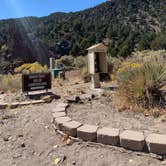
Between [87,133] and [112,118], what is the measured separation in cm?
96

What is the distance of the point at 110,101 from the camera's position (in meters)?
6.33

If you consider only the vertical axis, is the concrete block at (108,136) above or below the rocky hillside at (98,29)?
below

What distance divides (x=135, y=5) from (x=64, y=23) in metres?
13.1

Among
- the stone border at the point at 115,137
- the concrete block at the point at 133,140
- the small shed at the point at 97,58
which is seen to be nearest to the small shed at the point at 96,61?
the small shed at the point at 97,58

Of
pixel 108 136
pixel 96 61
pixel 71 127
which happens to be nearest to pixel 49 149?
pixel 71 127

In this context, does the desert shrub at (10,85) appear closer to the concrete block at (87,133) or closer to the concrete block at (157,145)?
the concrete block at (87,133)

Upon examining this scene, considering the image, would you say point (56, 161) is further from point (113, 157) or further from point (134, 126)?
point (134, 126)

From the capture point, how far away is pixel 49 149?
406 cm

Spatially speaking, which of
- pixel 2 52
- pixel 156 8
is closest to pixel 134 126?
pixel 2 52

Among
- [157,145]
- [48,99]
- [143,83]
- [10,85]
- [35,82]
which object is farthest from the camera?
[10,85]

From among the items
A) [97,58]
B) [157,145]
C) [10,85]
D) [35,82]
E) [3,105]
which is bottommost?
[157,145]

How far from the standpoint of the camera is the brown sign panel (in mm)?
7730

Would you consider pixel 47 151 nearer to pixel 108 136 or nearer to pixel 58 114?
pixel 108 136

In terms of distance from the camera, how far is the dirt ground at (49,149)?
357 cm
